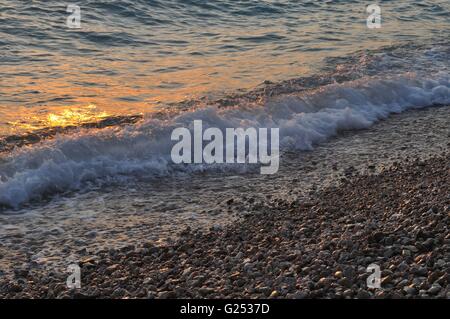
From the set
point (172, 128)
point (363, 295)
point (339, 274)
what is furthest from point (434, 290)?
point (172, 128)

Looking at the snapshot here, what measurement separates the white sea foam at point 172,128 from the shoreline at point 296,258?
86.7 inches

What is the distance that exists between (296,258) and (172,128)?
4755 mm

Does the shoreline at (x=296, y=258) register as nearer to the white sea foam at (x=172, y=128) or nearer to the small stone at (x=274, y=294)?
the small stone at (x=274, y=294)

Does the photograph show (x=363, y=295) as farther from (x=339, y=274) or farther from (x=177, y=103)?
(x=177, y=103)

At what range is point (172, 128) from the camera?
10289mm

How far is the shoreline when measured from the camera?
5.28 meters

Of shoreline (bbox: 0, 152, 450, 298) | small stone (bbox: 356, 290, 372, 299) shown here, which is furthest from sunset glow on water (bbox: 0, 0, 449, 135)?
small stone (bbox: 356, 290, 372, 299)

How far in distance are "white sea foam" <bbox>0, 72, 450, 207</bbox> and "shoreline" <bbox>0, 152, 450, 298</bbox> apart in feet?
7.22

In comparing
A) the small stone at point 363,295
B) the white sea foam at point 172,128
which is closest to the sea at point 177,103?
the white sea foam at point 172,128

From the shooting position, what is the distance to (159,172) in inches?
362
